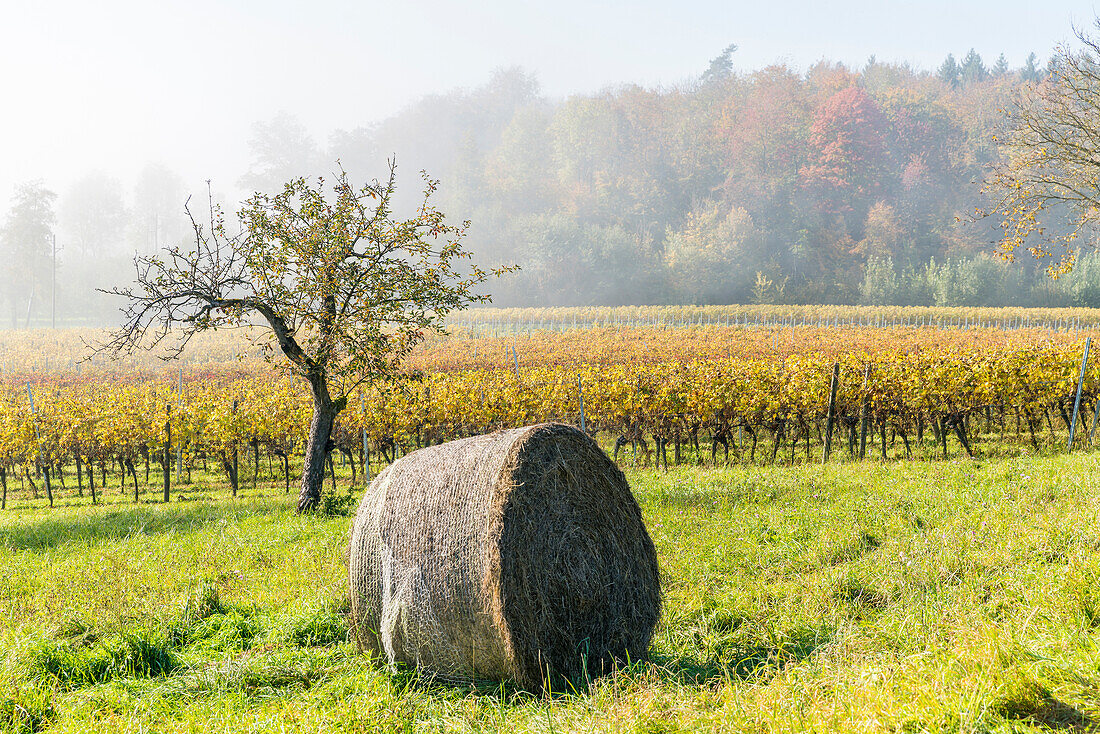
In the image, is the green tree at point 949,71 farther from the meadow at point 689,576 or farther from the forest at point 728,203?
the meadow at point 689,576

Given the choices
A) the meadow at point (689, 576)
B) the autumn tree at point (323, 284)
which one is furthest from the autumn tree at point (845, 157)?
the autumn tree at point (323, 284)

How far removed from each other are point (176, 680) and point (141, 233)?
123 metres

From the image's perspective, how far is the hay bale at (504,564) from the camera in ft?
13.5

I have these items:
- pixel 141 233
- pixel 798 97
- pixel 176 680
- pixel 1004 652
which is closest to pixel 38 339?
pixel 176 680

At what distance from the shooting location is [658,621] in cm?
477

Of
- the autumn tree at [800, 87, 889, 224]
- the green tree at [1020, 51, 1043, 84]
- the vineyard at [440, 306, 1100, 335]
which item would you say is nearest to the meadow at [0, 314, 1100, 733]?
the vineyard at [440, 306, 1100, 335]

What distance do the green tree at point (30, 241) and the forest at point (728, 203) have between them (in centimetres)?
20

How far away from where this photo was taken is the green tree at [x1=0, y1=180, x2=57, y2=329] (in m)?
73.2

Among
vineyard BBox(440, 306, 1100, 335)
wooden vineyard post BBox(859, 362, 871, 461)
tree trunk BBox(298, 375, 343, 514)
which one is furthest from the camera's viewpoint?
vineyard BBox(440, 306, 1100, 335)

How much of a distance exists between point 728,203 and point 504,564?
80.8 meters

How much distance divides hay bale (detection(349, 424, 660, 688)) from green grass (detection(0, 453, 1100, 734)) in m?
0.25

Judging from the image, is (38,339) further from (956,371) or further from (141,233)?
(141,233)

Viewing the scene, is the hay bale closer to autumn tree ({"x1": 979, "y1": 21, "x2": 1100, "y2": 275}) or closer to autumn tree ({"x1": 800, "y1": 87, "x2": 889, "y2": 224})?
autumn tree ({"x1": 979, "y1": 21, "x2": 1100, "y2": 275})

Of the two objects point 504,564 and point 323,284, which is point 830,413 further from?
point 504,564
